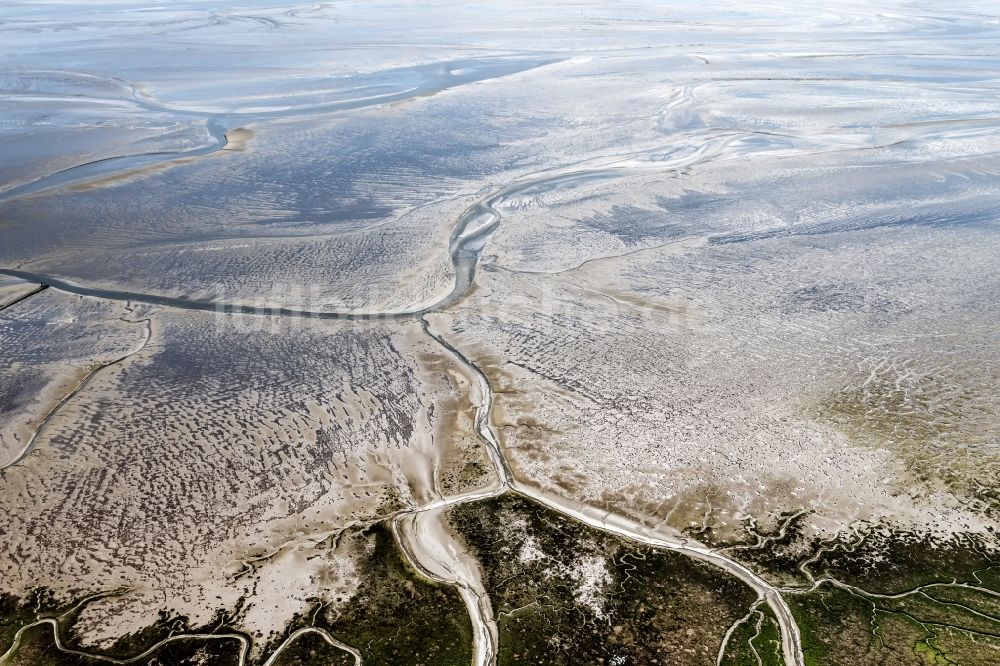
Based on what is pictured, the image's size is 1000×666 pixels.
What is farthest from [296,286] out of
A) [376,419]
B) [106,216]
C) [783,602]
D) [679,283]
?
[783,602]

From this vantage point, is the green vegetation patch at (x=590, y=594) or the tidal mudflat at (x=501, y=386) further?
Result: the tidal mudflat at (x=501, y=386)

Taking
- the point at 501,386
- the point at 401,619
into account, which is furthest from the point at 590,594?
the point at 501,386

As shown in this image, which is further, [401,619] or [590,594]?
[590,594]

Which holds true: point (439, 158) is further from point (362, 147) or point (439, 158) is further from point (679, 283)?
point (679, 283)

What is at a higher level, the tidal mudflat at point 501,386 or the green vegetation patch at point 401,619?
the tidal mudflat at point 501,386

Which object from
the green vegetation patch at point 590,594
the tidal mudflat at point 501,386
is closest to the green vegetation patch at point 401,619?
the tidal mudflat at point 501,386

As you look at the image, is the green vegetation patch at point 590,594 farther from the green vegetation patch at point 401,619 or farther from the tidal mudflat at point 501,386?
the green vegetation patch at point 401,619

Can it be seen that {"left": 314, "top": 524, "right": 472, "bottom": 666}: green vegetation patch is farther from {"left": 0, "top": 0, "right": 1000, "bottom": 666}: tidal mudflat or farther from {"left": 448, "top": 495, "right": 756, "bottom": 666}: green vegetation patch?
{"left": 448, "top": 495, "right": 756, "bottom": 666}: green vegetation patch

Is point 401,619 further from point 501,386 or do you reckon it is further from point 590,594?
point 501,386
